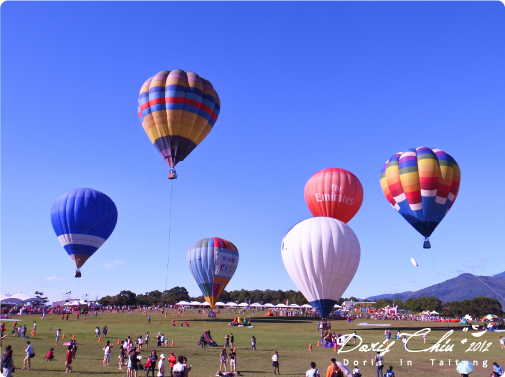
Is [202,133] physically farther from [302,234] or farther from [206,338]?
[206,338]

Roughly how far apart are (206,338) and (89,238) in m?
23.2

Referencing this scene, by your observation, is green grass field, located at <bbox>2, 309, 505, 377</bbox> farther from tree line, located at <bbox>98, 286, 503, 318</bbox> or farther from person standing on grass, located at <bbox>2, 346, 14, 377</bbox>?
tree line, located at <bbox>98, 286, 503, 318</bbox>

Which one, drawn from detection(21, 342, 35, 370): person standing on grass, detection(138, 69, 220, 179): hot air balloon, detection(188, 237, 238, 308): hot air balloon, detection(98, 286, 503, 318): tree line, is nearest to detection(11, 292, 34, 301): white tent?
detection(98, 286, 503, 318): tree line

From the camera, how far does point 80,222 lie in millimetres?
47781

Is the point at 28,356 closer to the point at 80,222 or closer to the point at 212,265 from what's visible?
the point at 80,222

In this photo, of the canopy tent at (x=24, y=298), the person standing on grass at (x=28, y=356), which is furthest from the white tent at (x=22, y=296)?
the person standing on grass at (x=28, y=356)

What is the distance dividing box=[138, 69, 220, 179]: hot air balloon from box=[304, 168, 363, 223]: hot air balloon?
1529 centimetres

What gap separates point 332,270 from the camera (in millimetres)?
35719

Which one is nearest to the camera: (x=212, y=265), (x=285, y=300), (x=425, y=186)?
(x=425, y=186)

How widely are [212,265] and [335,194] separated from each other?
16629 mm

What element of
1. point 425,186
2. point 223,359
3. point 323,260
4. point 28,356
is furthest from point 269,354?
point 425,186

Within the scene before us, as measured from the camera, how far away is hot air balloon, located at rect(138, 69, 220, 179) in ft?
121

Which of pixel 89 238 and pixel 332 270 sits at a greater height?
pixel 89 238

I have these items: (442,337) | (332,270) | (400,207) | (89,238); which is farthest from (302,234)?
(89,238)
